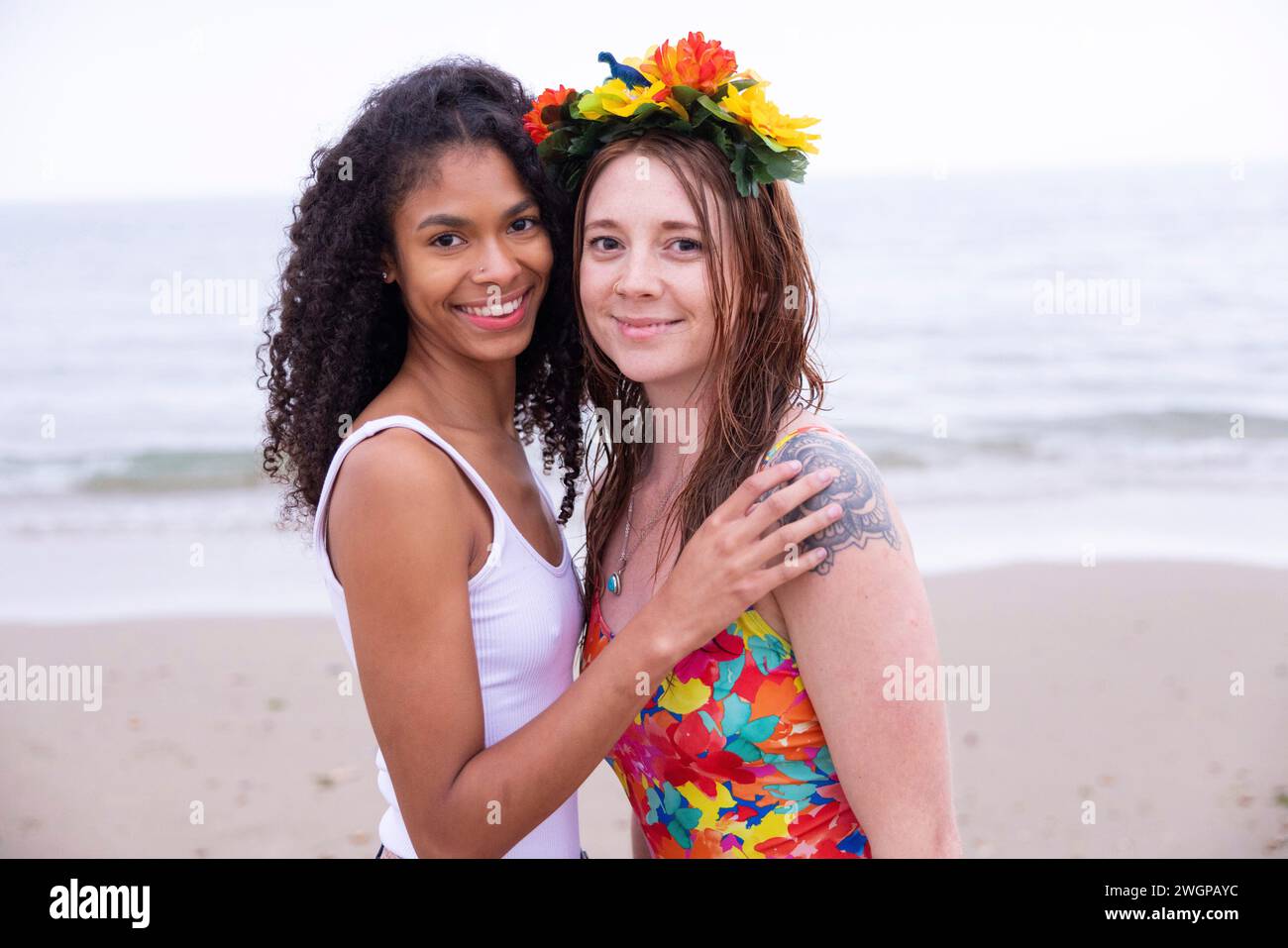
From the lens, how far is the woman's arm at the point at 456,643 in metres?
2.35

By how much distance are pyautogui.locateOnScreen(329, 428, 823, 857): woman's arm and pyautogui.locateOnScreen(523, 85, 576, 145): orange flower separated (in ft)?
2.82

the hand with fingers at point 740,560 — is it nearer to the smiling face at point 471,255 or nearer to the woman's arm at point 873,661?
the woman's arm at point 873,661

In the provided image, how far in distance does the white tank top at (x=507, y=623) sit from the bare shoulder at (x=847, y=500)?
0.65 meters

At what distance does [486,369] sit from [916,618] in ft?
4.44

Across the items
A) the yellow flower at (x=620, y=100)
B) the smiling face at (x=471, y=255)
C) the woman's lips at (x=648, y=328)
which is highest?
the yellow flower at (x=620, y=100)

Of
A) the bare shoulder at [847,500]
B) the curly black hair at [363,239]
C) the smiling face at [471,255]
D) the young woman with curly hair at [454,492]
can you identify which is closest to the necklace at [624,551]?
the young woman with curly hair at [454,492]

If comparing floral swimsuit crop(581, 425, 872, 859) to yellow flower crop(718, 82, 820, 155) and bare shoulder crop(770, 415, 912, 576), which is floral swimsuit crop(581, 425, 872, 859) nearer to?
bare shoulder crop(770, 415, 912, 576)

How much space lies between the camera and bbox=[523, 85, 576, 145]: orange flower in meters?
2.77

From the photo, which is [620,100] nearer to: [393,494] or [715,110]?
[715,110]

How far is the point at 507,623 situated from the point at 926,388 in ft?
43.0

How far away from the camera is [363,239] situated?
2855 mm

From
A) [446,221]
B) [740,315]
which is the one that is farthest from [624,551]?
[446,221]

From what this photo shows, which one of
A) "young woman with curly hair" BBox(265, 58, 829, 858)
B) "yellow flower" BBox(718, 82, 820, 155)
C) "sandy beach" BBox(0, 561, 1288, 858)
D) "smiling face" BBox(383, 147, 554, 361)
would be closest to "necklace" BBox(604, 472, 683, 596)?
"young woman with curly hair" BBox(265, 58, 829, 858)
